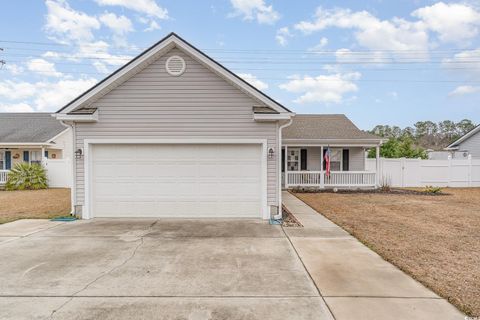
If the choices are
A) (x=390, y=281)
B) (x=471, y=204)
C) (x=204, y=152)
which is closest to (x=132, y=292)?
(x=390, y=281)

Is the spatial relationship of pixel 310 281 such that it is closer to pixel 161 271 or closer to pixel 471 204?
pixel 161 271

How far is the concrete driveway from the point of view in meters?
3.52

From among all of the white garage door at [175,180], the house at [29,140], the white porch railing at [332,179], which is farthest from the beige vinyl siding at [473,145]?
the house at [29,140]

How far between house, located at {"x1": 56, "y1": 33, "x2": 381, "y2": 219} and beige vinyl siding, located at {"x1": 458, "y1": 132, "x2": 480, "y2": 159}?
20.6 m

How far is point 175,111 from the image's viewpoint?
8.91 m

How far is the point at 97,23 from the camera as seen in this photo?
16.8 m

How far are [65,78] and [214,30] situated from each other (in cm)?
1556

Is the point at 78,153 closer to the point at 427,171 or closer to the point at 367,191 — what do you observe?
the point at 367,191

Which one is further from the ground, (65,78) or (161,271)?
(65,78)

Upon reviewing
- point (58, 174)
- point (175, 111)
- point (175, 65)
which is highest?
point (175, 65)

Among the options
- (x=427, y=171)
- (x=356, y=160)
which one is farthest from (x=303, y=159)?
(x=427, y=171)

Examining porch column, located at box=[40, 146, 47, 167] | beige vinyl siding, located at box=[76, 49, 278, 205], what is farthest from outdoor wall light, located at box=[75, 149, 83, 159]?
porch column, located at box=[40, 146, 47, 167]

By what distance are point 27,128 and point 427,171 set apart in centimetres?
2687

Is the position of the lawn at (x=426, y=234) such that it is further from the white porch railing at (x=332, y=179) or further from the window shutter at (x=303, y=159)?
the window shutter at (x=303, y=159)
